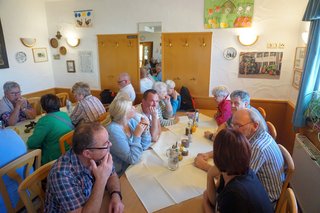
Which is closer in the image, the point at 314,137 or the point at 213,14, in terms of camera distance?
the point at 314,137

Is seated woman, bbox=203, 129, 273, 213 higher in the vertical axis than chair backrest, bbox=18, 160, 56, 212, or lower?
higher

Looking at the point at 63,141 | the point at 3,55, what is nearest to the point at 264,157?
the point at 63,141

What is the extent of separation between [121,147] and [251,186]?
3.05 ft

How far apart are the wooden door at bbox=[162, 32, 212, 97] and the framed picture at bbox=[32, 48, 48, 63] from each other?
8.82 feet

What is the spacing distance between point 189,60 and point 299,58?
5.58 feet

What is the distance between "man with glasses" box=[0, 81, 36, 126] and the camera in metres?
2.67

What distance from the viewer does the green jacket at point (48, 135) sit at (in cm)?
199

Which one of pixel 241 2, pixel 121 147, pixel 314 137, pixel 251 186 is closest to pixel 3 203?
pixel 121 147

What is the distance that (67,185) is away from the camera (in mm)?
1047

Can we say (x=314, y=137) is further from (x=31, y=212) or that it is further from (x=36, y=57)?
(x=36, y=57)

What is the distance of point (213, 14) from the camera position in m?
3.43

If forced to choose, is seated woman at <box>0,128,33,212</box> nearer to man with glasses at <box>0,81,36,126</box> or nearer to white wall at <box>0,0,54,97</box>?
man with glasses at <box>0,81,36,126</box>

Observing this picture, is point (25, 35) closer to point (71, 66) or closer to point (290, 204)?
→ point (71, 66)

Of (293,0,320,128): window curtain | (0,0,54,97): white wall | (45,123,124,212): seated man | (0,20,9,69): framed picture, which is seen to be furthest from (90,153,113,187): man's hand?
(0,20,9,69): framed picture
